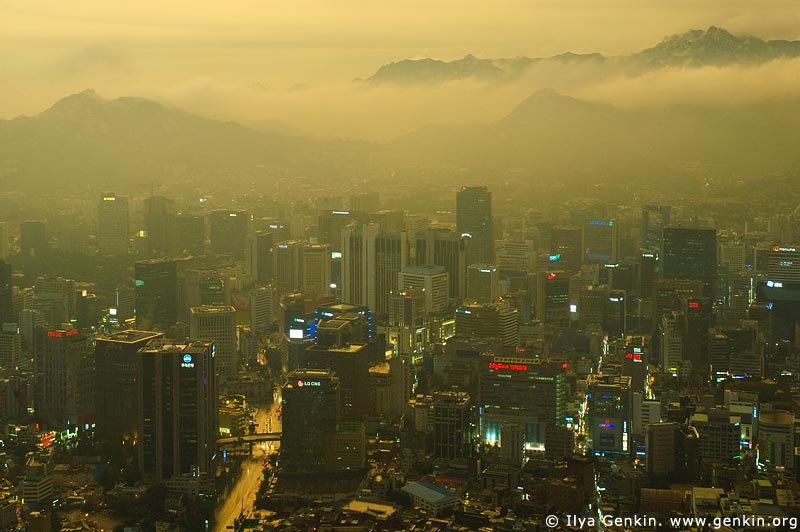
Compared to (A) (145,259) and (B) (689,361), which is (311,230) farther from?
(B) (689,361)

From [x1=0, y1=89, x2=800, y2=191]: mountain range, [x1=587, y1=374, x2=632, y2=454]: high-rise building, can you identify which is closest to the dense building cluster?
[x1=587, y1=374, x2=632, y2=454]: high-rise building

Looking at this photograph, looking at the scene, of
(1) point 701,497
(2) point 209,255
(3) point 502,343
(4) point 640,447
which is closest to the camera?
(1) point 701,497

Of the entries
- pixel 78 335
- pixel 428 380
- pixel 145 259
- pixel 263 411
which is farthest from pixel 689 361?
pixel 145 259

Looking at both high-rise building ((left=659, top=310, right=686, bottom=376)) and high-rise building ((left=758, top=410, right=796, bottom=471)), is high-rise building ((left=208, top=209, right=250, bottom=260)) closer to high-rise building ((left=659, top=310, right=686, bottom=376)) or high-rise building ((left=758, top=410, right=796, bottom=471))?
high-rise building ((left=659, top=310, right=686, bottom=376))

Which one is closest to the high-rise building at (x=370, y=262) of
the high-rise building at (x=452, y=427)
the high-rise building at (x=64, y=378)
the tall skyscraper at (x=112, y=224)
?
the tall skyscraper at (x=112, y=224)

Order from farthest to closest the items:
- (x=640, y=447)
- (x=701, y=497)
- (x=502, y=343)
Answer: (x=502, y=343)
(x=640, y=447)
(x=701, y=497)

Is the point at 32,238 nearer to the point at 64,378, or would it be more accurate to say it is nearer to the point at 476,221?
the point at 64,378
